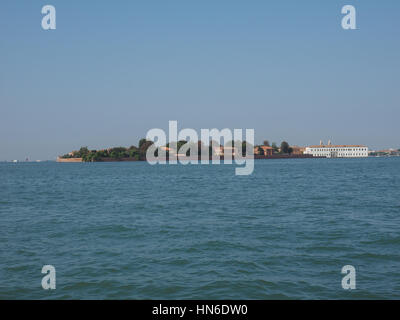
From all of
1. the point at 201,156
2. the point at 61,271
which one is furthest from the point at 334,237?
the point at 201,156

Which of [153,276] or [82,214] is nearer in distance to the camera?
[153,276]

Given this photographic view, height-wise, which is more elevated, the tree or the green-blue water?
the tree

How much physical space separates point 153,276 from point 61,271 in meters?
2.55

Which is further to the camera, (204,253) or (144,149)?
(144,149)

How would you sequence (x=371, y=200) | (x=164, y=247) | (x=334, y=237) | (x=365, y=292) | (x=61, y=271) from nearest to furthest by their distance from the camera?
(x=365, y=292), (x=61, y=271), (x=164, y=247), (x=334, y=237), (x=371, y=200)

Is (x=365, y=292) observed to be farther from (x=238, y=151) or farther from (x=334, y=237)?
(x=238, y=151)

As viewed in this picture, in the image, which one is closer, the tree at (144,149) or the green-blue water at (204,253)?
the green-blue water at (204,253)

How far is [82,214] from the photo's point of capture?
66.7 feet

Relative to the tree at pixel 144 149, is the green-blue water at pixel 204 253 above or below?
below

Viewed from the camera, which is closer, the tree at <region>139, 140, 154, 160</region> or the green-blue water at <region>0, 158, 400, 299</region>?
the green-blue water at <region>0, 158, 400, 299</region>

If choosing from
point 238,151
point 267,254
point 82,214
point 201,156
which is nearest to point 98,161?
point 201,156
